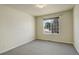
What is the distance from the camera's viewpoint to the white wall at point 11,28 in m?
3.46

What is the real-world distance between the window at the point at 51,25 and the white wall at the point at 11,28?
1.63 metres

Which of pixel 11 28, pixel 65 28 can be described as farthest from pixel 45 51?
pixel 65 28

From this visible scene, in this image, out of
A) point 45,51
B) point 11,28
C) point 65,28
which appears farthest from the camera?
point 65,28

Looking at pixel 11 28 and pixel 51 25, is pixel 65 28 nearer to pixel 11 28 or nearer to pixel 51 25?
pixel 51 25

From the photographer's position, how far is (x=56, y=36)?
5688 millimetres

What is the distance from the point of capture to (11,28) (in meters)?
3.97

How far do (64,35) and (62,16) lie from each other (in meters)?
1.17

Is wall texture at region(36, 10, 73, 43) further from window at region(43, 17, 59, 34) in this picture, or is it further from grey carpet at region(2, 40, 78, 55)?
grey carpet at region(2, 40, 78, 55)

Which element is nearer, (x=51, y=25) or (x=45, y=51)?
(x=45, y=51)

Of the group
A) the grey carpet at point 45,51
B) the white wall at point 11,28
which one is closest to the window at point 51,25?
the white wall at point 11,28

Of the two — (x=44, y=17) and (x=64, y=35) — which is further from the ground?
(x=44, y=17)

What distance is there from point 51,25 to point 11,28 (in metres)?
3.06
